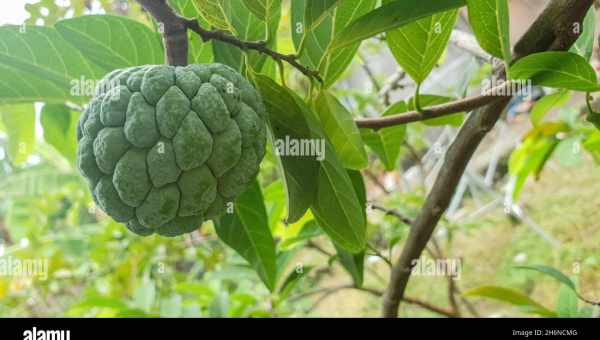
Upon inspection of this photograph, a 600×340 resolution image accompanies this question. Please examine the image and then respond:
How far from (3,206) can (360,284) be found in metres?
3.21

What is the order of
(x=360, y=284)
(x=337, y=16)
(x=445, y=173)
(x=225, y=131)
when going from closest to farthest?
(x=225, y=131) → (x=337, y=16) → (x=445, y=173) → (x=360, y=284)

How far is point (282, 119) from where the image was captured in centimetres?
67

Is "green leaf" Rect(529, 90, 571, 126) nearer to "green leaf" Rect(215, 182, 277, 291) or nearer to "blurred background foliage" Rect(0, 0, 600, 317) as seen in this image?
"blurred background foliage" Rect(0, 0, 600, 317)

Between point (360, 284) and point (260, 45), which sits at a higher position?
point (260, 45)

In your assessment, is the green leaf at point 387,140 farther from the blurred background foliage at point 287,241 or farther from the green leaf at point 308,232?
the green leaf at point 308,232

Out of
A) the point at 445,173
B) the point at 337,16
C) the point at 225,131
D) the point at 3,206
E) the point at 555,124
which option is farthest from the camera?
the point at 3,206

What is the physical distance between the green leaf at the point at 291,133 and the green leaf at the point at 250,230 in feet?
0.68

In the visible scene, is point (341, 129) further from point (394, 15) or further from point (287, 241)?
point (287, 241)

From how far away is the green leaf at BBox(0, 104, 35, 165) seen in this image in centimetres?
99

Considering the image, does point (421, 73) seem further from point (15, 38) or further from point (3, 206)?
point (3, 206)

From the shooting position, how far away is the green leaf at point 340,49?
718 millimetres

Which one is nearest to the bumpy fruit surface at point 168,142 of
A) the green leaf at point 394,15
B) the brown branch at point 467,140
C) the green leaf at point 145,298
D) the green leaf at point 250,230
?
the green leaf at point 394,15
